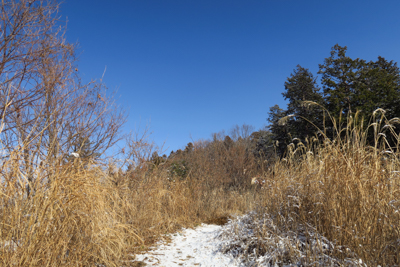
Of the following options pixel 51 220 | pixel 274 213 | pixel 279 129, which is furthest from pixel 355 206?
pixel 279 129

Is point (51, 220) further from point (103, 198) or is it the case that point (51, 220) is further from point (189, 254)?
point (189, 254)

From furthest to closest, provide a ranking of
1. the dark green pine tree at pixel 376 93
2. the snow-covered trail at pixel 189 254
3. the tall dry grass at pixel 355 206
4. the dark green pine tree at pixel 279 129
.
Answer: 1. the dark green pine tree at pixel 279 129
2. the dark green pine tree at pixel 376 93
3. the snow-covered trail at pixel 189 254
4. the tall dry grass at pixel 355 206

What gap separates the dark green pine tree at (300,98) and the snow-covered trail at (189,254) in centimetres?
1446

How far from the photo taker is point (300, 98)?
18.5 m

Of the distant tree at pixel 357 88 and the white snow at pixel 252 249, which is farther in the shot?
the distant tree at pixel 357 88

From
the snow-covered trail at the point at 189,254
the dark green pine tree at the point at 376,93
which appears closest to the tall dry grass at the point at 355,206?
the snow-covered trail at the point at 189,254

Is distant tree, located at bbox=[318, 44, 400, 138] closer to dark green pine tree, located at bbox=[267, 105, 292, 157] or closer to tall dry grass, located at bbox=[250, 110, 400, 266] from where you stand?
dark green pine tree, located at bbox=[267, 105, 292, 157]

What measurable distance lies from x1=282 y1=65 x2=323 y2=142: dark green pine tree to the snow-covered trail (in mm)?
14462

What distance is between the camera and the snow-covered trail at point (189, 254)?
3.70 meters

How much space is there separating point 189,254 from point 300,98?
55.7 feet

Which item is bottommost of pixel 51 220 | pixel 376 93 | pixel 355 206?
pixel 355 206

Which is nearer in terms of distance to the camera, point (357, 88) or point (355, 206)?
point (355, 206)

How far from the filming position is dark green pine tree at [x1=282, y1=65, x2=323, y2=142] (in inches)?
685

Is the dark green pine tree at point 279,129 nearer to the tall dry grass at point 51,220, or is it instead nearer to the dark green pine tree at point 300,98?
the dark green pine tree at point 300,98
